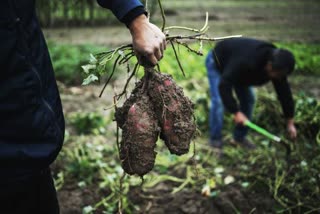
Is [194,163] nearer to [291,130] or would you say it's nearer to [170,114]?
[170,114]

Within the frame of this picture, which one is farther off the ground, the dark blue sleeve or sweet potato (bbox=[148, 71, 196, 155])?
the dark blue sleeve

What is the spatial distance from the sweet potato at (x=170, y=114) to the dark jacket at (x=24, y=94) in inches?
17.0

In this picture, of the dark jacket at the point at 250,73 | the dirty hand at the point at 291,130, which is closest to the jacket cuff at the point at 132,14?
the dark jacket at the point at 250,73

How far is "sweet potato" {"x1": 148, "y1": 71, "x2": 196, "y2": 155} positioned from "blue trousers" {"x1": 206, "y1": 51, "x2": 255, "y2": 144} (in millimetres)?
2453

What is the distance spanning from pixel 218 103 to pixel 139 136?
2677 millimetres

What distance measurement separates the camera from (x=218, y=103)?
4227mm

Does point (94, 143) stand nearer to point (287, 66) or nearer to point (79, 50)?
point (287, 66)

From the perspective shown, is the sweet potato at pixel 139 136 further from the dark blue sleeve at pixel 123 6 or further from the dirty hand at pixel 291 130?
the dirty hand at pixel 291 130

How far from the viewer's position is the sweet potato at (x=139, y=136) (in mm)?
1679

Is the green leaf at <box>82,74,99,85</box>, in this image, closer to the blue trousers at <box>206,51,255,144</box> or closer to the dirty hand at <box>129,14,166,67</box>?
the dirty hand at <box>129,14,166,67</box>

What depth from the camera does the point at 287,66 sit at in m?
3.37

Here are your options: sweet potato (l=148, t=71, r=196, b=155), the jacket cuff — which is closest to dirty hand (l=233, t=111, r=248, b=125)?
sweet potato (l=148, t=71, r=196, b=155)

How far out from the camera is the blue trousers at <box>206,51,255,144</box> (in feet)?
13.6

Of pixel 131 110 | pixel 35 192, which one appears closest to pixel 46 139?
pixel 35 192
